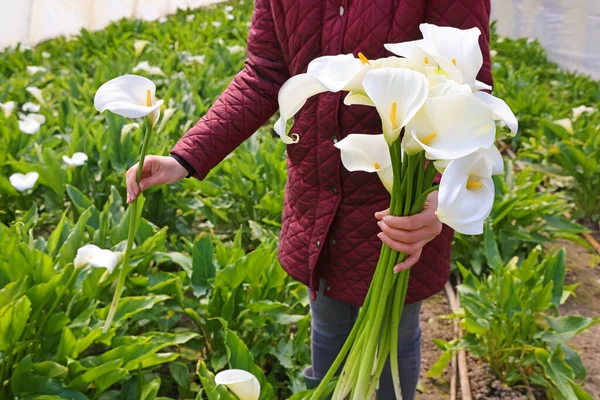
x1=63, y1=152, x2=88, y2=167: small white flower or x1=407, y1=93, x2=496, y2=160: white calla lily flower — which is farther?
x1=63, y1=152, x2=88, y2=167: small white flower

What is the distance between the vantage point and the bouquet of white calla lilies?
75 centimetres

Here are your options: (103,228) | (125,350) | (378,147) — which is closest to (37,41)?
(103,228)

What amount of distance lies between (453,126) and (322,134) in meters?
0.57

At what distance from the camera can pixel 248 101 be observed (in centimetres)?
137

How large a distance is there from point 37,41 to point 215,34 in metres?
2.21

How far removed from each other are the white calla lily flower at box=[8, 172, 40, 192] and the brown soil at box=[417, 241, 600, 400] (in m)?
1.49

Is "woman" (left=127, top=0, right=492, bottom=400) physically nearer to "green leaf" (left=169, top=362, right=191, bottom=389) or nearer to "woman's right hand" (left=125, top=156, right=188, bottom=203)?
"woman's right hand" (left=125, top=156, right=188, bottom=203)

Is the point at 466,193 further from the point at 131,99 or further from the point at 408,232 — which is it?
the point at 131,99

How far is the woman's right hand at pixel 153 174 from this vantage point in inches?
44.9

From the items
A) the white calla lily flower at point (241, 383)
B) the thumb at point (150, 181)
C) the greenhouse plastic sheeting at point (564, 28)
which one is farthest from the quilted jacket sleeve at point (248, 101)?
the greenhouse plastic sheeting at point (564, 28)

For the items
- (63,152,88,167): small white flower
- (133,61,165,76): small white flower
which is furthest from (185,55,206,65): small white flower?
(63,152,88,167): small white flower

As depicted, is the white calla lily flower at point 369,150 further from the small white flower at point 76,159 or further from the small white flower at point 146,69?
the small white flower at point 146,69

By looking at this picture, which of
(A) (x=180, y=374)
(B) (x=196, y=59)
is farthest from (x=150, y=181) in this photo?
(B) (x=196, y=59)

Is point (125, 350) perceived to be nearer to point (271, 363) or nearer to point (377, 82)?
point (271, 363)
